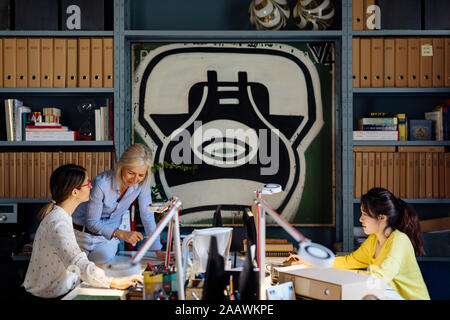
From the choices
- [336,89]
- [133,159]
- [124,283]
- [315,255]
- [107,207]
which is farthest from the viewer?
[336,89]

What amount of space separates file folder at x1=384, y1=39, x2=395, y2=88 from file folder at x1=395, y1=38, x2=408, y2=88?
2 cm

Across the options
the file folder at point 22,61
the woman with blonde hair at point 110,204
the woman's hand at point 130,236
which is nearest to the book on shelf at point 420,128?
the woman with blonde hair at point 110,204

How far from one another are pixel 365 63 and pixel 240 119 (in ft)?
3.15

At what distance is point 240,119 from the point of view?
9.59 feet

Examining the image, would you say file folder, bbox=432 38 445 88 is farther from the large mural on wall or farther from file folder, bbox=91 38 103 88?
file folder, bbox=91 38 103 88

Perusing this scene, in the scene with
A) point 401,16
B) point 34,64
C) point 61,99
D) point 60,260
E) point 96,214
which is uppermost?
point 401,16

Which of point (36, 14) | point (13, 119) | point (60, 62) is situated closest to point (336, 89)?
point (60, 62)

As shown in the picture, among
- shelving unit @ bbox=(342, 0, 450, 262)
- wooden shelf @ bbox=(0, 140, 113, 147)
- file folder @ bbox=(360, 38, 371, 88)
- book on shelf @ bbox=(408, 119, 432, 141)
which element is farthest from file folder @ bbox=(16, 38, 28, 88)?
book on shelf @ bbox=(408, 119, 432, 141)

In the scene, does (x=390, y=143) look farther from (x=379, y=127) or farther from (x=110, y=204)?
(x=110, y=204)

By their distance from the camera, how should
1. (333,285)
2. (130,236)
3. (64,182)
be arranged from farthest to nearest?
(130,236), (64,182), (333,285)

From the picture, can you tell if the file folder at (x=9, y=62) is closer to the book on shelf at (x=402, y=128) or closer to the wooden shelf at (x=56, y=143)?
the wooden shelf at (x=56, y=143)

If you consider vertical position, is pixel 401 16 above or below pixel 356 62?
above
